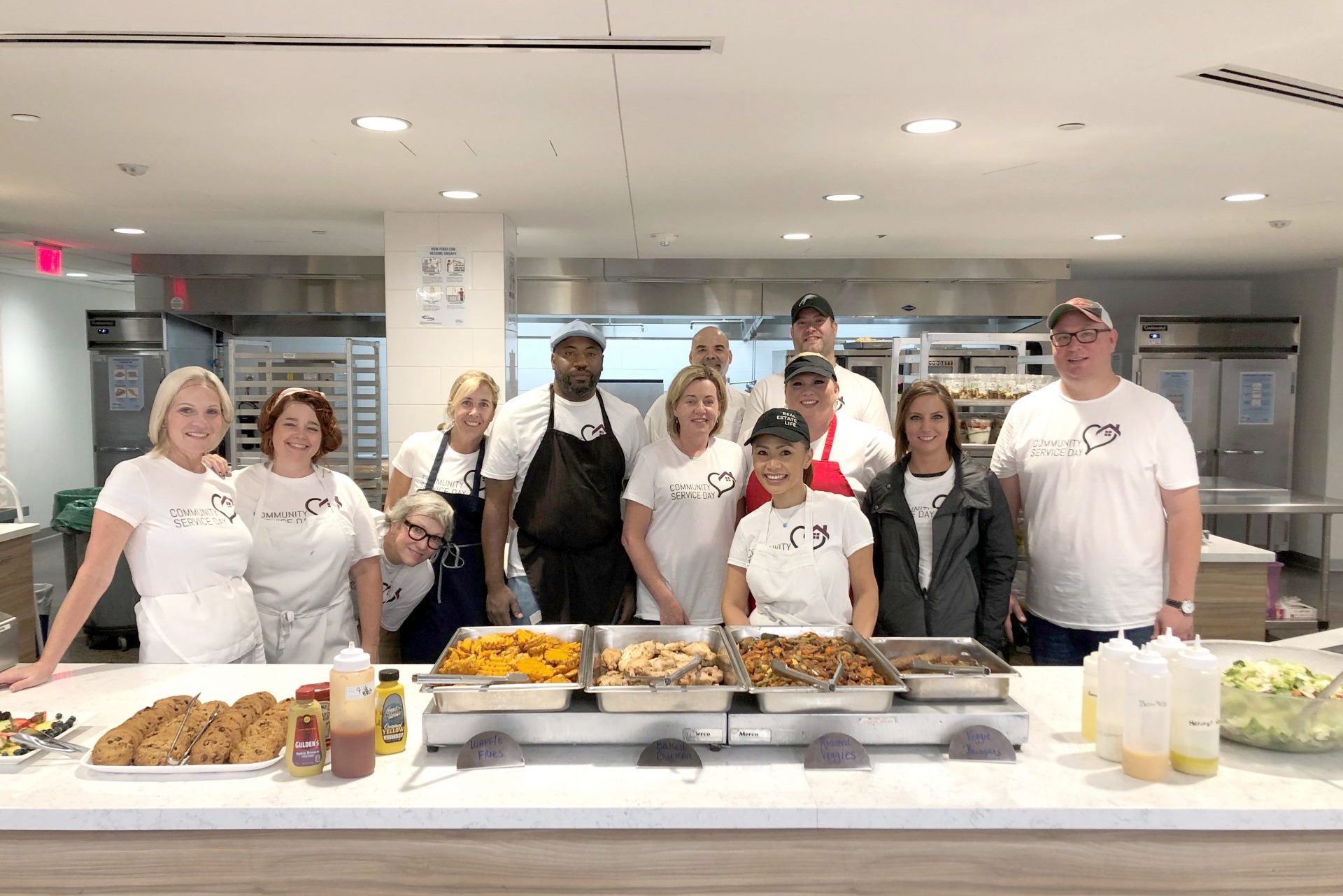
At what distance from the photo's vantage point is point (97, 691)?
2092mm

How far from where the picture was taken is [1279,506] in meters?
5.19

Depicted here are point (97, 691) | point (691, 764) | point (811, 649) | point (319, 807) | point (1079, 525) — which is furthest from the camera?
point (1079, 525)

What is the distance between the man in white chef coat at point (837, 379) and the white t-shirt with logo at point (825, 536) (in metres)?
0.96

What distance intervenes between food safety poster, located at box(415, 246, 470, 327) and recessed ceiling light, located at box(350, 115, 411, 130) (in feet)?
6.15

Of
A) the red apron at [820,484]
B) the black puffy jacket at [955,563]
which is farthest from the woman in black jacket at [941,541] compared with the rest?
the red apron at [820,484]

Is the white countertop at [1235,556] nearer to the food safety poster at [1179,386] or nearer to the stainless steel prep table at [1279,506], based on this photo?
the stainless steel prep table at [1279,506]

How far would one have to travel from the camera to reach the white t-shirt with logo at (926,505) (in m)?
2.78

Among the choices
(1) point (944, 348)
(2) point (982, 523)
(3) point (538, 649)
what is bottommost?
(3) point (538, 649)

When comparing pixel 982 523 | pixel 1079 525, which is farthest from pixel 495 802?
pixel 1079 525

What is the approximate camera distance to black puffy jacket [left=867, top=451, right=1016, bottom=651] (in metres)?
2.75

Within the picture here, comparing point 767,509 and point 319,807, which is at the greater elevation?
point 767,509

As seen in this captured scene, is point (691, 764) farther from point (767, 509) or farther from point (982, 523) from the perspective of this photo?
point (982, 523)

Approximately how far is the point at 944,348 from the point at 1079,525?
4175 mm

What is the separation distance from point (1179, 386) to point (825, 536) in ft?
22.9
